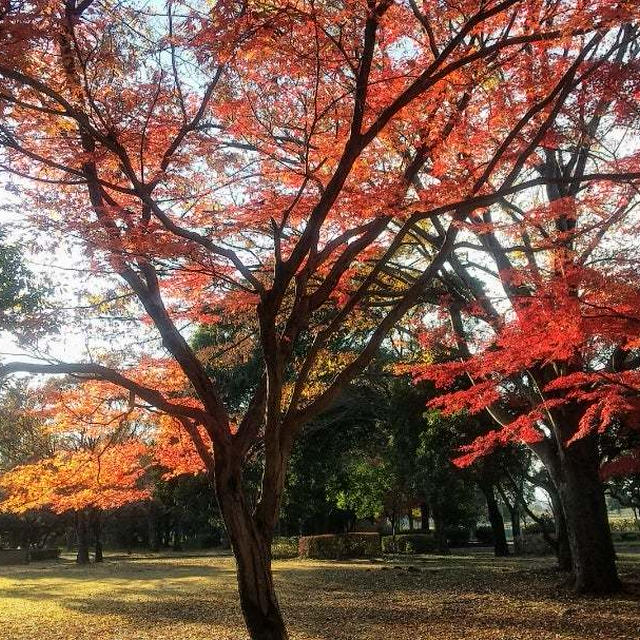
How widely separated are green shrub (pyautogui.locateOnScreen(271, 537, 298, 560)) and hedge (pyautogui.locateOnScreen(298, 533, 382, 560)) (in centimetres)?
98

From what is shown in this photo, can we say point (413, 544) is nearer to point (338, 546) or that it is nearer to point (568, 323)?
point (338, 546)

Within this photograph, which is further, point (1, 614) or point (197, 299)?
point (1, 614)

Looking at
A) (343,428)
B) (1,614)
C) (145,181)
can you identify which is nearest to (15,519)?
(343,428)

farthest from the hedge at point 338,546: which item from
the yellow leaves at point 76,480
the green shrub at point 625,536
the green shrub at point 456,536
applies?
the green shrub at point 625,536

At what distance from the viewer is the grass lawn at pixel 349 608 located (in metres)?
6.95

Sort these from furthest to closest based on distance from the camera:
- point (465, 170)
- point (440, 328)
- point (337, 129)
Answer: point (440, 328) → point (465, 170) → point (337, 129)

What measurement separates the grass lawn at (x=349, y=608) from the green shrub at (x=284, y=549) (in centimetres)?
760

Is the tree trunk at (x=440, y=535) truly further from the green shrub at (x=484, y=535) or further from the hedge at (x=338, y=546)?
the green shrub at (x=484, y=535)

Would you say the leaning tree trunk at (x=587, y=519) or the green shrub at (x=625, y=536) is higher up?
the leaning tree trunk at (x=587, y=519)

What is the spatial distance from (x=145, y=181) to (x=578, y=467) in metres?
7.57

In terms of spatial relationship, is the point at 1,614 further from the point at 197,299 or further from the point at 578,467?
the point at 578,467

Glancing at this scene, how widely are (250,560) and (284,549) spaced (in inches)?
716

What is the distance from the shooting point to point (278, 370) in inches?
196

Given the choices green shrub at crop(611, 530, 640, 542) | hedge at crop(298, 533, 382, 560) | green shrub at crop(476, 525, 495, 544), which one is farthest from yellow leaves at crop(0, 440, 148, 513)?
green shrub at crop(611, 530, 640, 542)
